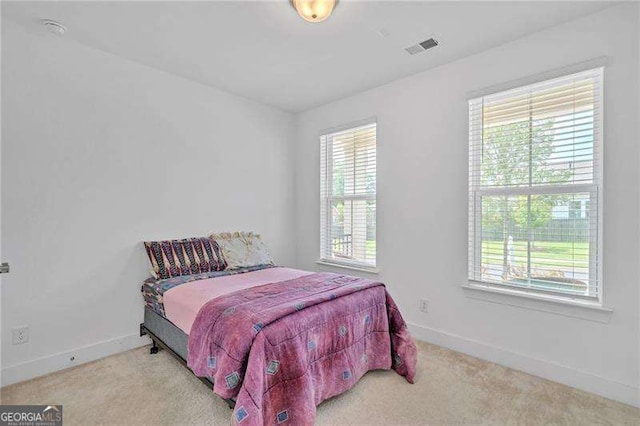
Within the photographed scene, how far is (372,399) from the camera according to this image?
2035 mm

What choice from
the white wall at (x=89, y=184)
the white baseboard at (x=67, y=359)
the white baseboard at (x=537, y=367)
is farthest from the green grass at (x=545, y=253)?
the white baseboard at (x=67, y=359)

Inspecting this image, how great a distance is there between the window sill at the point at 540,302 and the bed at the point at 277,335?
0.80 m

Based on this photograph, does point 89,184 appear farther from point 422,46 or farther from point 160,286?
point 422,46

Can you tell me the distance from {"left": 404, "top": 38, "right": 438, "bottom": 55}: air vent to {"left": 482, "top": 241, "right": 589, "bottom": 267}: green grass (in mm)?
1743

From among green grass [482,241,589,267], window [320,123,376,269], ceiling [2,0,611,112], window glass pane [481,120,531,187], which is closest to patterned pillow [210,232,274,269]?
window [320,123,376,269]

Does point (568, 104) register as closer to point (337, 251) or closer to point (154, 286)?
point (337, 251)

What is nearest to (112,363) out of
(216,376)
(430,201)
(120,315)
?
(120,315)

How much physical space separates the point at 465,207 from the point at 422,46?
4.71ft

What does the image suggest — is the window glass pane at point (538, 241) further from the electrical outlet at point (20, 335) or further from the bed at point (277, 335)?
the electrical outlet at point (20, 335)

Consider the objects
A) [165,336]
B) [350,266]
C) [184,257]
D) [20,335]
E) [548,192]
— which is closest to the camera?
[20,335]

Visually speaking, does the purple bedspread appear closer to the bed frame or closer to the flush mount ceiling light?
the bed frame

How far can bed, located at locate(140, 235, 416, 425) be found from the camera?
164 centimetres

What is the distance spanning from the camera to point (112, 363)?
2.52 meters

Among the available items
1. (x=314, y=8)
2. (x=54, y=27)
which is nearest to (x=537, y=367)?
(x=314, y=8)
